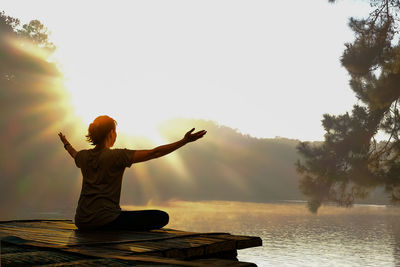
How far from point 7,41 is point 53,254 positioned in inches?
1502

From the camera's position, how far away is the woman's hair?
14.4ft

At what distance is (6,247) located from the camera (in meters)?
3.42

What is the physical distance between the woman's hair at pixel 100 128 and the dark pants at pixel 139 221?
0.72m

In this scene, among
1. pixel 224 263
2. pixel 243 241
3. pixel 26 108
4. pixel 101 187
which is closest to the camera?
pixel 224 263

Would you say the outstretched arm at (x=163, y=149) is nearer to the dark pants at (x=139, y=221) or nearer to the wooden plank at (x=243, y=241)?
the dark pants at (x=139, y=221)

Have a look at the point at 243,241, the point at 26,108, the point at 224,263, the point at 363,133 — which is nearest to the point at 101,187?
the point at 243,241

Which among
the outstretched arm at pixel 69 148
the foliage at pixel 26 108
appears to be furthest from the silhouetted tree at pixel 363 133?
the foliage at pixel 26 108

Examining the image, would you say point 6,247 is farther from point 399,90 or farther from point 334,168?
point 334,168

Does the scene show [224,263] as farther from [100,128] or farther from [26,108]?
[26,108]

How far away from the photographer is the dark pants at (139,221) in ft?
14.6

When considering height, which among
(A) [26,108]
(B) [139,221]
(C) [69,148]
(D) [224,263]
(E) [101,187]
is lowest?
(D) [224,263]

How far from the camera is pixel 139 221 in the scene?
4.53 metres

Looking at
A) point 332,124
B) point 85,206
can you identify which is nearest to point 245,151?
point 332,124

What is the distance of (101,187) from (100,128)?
21.2 inches
